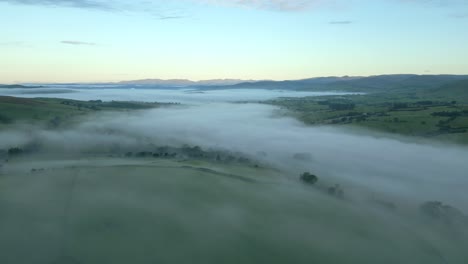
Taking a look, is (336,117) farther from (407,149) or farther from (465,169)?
(465,169)

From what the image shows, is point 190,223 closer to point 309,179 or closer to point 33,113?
point 309,179

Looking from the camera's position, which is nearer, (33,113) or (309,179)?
(309,179)

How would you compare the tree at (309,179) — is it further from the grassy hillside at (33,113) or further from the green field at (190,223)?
the grassy hillside at (33,113)

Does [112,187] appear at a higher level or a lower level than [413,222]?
higher

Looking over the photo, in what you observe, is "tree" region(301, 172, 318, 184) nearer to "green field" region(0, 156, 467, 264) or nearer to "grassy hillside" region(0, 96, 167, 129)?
"green field" region(0, 156, 467, 264)

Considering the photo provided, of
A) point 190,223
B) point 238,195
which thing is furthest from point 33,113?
point 190,223

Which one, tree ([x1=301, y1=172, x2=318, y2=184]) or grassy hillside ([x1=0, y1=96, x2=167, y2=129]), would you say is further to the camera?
grassy hillside ([x1=0, y1=96, x2=167, y2=129])

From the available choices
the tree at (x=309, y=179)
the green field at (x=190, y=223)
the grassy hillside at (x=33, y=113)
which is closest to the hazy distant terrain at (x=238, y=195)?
the green field at (x=190, y=223)

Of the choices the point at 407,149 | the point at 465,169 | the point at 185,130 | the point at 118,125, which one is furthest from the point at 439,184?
the point at 118,125

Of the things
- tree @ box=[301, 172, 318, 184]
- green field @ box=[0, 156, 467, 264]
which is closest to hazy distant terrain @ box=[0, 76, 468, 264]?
green field @ box=[0, 156, 467, 264]
